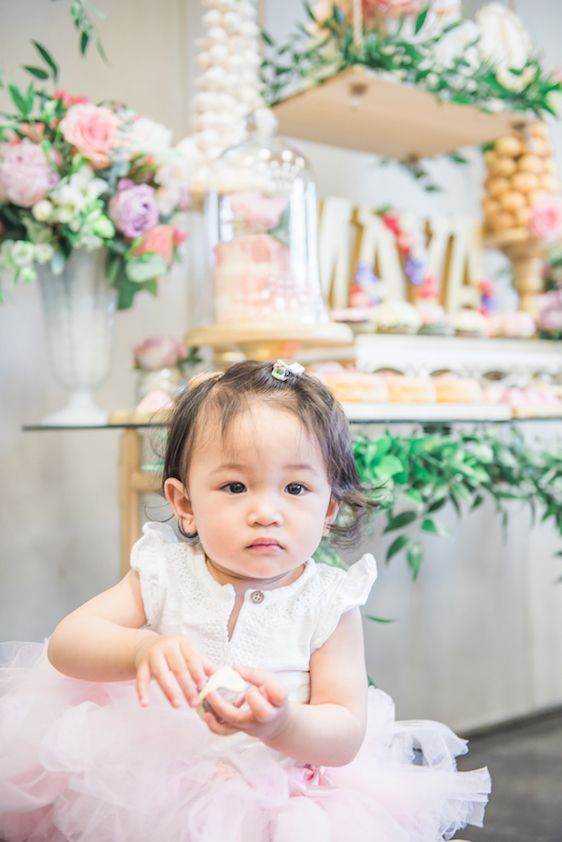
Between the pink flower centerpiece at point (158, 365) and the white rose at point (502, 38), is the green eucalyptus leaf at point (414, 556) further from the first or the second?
→ the white rose at point (502, 38)

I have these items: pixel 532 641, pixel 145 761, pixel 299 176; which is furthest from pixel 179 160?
pixel 532 641

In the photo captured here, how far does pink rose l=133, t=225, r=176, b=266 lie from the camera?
1.61 metres

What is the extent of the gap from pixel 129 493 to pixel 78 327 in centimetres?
33

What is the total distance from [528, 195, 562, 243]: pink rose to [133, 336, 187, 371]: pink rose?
1.06m

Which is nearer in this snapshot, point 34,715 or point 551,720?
point 34,715

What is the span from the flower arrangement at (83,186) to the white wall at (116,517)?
32 cm

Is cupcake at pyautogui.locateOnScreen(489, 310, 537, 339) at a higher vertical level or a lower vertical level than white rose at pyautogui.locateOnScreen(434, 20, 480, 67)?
lower

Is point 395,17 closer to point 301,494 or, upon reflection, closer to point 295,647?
point 301,494

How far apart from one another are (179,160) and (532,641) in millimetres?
1672

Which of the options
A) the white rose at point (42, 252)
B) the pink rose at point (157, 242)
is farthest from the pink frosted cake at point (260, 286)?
the white rose at point (42, 252)

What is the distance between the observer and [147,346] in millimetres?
1757

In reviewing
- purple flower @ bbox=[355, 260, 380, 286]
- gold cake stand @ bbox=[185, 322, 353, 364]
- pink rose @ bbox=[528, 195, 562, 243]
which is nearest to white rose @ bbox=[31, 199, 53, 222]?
gold cake stand @ bbox=[185, 322, 353, 364]

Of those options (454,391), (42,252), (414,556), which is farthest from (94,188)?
(414,556)

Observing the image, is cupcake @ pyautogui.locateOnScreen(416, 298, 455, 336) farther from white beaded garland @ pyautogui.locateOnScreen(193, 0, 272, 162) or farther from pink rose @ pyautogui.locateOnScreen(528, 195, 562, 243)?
white beaded garland @ pyautogui.locateOnScreen(193, 0, 272, 162)
